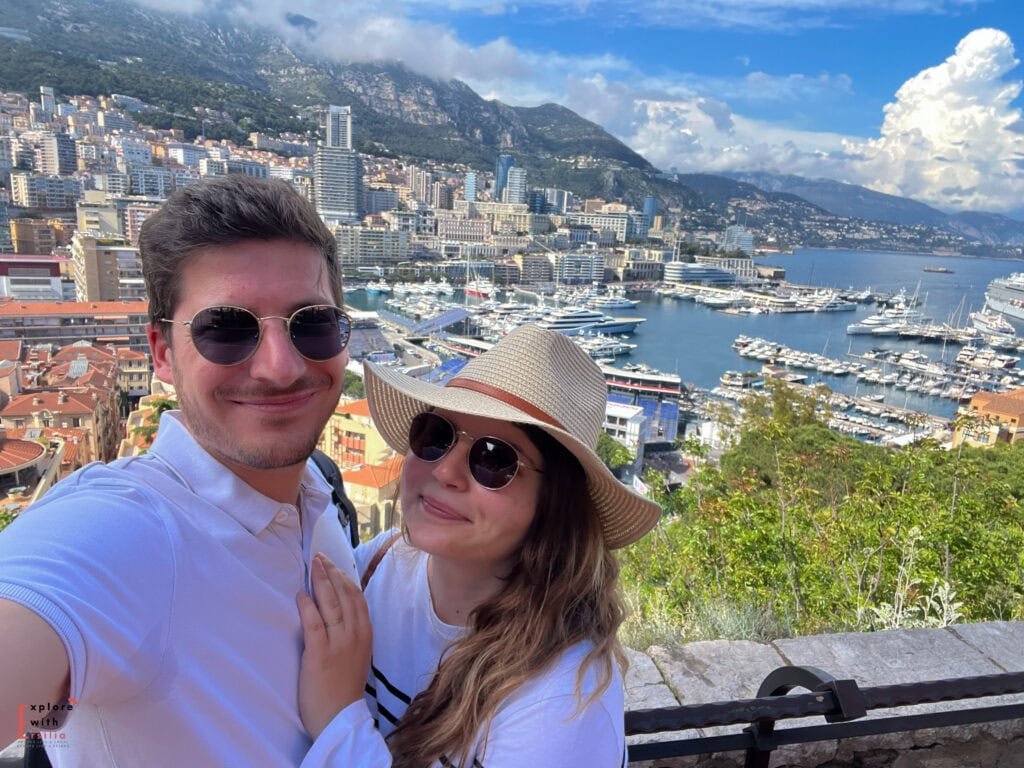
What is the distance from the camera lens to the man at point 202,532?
38cm

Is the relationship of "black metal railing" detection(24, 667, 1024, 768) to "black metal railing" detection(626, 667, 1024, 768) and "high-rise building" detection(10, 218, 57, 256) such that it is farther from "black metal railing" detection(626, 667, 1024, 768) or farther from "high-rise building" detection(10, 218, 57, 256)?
"high-rise building" detection(10, 218, 57, 256)

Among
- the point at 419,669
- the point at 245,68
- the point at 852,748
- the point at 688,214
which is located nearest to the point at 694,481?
the point at 852,748

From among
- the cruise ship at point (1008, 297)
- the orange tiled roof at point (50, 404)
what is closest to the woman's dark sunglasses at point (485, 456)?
the orange tiled roof at point (50, 404)

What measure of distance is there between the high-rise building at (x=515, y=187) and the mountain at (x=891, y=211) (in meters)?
79.8

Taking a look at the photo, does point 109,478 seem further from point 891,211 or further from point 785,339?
point 891,211

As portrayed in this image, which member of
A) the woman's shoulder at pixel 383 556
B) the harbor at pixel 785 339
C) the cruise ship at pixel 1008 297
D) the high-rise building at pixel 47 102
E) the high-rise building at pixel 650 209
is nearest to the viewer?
the woman's shoulder at pixel 383 556

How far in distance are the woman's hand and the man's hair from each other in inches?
10.7

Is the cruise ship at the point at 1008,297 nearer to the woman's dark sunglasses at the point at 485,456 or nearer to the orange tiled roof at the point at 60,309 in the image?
the orange tiled roof at the point at 60,309

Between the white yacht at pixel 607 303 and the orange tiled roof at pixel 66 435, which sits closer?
the orange tiled roof at pixel 66 435

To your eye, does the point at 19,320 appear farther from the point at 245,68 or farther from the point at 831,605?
the point at 245,68

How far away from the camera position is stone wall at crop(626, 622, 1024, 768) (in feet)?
3.14

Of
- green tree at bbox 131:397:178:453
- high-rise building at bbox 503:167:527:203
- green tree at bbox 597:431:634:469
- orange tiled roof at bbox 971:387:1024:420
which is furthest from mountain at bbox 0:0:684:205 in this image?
orange tiled roof at bbox 971:387:1024:420

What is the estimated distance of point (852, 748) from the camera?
96 cm

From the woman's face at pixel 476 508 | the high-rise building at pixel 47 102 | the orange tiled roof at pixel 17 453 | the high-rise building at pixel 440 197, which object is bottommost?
the orange tiled roof at pixel 17 453
